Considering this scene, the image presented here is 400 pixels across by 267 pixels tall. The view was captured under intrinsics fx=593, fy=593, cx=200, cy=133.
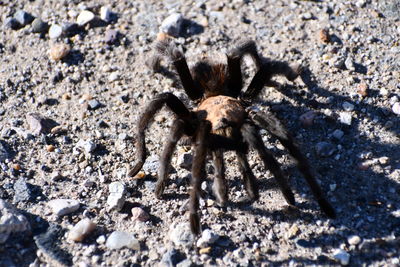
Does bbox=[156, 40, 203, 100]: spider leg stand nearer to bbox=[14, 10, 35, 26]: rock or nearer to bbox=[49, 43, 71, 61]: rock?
bbox=[49, 43, 71, 61]: rock

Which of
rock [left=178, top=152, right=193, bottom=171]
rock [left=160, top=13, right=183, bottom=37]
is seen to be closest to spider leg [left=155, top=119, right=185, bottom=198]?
rock [left=178, top=152, right=193, bottom=171]

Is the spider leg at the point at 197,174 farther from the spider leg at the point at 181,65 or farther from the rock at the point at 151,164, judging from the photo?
the spider leg at the point at 181,65

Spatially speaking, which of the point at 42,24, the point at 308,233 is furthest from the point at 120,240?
the point at 42,24

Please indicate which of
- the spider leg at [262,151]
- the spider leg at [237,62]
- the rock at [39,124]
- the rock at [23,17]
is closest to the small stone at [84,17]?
the rock at [23,17]

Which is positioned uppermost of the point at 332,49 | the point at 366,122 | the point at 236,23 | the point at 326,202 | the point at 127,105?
the point at 236,23

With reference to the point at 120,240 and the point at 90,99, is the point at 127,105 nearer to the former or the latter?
the point at 90,99

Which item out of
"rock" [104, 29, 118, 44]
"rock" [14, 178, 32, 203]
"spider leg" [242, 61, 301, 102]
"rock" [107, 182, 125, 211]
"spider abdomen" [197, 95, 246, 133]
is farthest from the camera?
"rock" [104, 29, 118, 44]

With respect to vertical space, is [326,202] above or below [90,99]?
below

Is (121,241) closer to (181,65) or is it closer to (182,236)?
(182,236)
